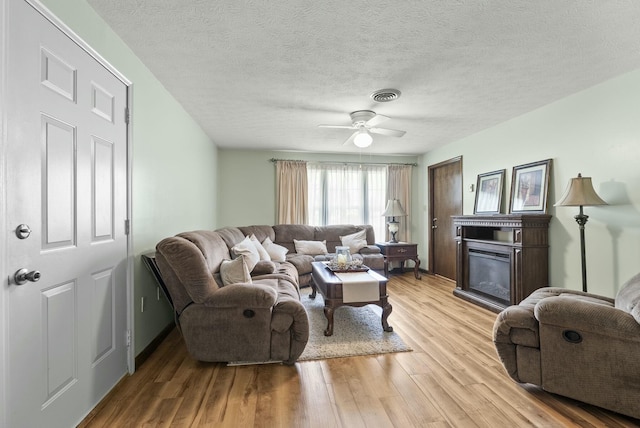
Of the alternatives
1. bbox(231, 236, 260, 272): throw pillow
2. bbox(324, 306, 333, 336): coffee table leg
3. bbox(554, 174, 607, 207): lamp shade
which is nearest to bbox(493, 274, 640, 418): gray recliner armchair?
bbox(554, 174, 607, 207): lamp shade

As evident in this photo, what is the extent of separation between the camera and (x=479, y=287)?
4.06m

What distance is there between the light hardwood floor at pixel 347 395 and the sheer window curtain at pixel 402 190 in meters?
3.67

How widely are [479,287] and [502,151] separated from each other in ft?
6.18

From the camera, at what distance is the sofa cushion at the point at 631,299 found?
167 cm

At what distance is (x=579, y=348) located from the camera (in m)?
1.78

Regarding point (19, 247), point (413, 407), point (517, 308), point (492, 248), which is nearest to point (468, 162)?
point (492, 248)

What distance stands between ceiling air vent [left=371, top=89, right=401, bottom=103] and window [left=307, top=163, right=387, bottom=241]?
9.48 ft

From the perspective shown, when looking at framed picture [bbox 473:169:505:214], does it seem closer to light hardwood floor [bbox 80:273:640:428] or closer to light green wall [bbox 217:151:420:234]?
light hardwood floor [bbox 80:273:640:428]

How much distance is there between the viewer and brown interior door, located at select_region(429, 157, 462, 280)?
5230mm

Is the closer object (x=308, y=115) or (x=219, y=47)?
(x=219, y=47)

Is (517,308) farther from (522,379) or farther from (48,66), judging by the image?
(48,66)

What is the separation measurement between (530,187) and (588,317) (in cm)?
238

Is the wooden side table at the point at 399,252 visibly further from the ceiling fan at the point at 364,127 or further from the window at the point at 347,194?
the ceiling fan at the point at 364,127

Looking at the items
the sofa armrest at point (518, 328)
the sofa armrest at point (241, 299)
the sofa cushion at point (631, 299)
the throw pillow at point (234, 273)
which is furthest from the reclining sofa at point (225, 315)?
the sofa cushion at point (631, 299)
